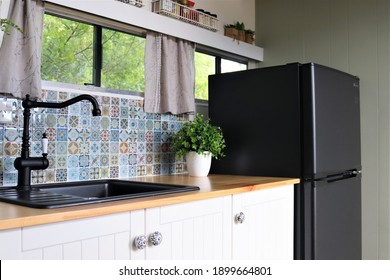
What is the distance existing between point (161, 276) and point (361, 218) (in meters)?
1.93

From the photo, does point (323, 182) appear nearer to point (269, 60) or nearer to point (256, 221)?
point (256, 221)

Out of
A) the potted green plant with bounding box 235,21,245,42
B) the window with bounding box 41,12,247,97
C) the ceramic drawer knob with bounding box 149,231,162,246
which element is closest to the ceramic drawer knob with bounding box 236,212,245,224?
the ceramic drawer knob with bounding box 149,231,162,246

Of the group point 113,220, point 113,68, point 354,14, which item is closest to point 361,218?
point 354,14

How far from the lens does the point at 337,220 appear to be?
8.41 ft

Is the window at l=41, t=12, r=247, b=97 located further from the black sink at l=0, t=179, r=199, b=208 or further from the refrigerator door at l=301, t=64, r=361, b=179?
the refrigerator door at l=301, t=64, r=361, b=179

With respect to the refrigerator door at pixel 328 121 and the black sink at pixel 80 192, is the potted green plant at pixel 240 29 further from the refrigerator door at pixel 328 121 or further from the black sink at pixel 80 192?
the black sink at pixel 80 192

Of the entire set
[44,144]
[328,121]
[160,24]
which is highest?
[160,24]

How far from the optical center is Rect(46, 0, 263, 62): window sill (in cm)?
220

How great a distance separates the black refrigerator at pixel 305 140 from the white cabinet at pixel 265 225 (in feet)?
0.31

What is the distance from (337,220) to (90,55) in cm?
172

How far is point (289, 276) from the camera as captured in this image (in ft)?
5.17

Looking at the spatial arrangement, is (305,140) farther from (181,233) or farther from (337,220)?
(181,233)

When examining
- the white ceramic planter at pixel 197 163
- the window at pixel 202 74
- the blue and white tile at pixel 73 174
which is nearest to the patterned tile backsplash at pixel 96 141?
the blue and white tile at pixel 73 174

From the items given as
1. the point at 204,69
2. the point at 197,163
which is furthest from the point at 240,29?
the point at 197,163
